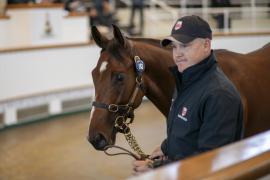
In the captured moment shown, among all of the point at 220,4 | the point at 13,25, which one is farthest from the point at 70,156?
the point at 220,4

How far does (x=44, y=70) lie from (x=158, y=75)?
4528 millimetres

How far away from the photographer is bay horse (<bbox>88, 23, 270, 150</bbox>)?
2469 millimetres

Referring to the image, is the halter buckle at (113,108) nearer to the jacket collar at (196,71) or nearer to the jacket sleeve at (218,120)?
the jacket collar at (196,71)

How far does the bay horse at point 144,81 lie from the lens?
247 centimetres

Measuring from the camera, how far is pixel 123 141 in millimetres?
5777

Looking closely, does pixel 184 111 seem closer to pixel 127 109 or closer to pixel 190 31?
pixel 190 31

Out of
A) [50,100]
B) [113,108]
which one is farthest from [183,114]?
[50,100]

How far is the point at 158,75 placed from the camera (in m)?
2.67

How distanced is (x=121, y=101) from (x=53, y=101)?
477cm

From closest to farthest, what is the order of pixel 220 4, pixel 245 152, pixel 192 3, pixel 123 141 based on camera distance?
pixel 245 152, pixel 123 141, pixel 220 4, pixel 192 3

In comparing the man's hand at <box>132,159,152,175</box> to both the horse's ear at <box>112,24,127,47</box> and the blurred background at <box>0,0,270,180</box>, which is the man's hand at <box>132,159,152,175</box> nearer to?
the horse's ear at <box>112,24,127,47</box>

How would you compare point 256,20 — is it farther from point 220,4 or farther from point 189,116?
point 189,116

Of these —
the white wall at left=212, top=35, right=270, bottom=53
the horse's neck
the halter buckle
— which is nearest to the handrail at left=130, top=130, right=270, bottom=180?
the halter buckle

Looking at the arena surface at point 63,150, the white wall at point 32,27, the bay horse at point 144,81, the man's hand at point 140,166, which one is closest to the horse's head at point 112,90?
the bay horse at point 144,81
